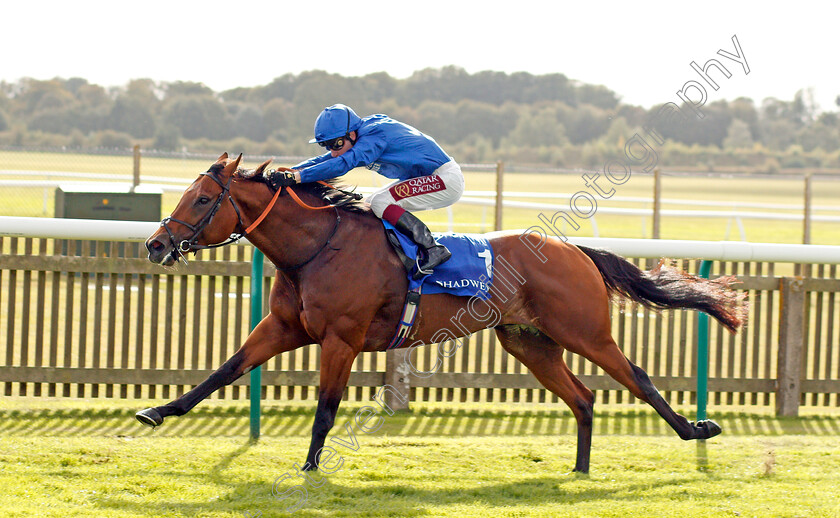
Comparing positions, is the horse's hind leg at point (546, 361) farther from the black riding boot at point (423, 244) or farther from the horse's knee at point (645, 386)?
the black riding boot at point (423, 244)

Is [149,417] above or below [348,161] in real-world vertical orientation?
below

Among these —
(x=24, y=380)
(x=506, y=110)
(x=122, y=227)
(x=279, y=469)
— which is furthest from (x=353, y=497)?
(x=506, y=110)

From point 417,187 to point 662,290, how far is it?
1.66m

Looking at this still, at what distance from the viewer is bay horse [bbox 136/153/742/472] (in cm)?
452

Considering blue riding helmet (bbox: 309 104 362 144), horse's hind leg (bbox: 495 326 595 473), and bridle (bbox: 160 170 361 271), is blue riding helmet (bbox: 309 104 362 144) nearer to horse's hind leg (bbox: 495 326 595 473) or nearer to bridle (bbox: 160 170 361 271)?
bridle (bbox: 160 170 361 271)

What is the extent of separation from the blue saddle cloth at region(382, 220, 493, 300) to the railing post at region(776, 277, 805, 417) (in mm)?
2875

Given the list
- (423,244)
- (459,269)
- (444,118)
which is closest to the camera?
(423,244)

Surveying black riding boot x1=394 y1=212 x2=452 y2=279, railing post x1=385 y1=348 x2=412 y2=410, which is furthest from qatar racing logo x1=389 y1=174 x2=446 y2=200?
railing post x1=385 y1=348 x2=412 y2=410

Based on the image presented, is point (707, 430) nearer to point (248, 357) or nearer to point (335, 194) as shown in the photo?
point (335, 194)

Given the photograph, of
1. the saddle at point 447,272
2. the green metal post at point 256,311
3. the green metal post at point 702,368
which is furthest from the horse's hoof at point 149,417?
the green metal post at point 702,368

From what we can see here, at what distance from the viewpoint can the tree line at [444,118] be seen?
57531mm

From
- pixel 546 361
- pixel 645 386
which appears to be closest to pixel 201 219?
pixel 546 361

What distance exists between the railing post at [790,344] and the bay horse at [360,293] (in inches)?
57.7

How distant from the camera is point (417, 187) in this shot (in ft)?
16.1
